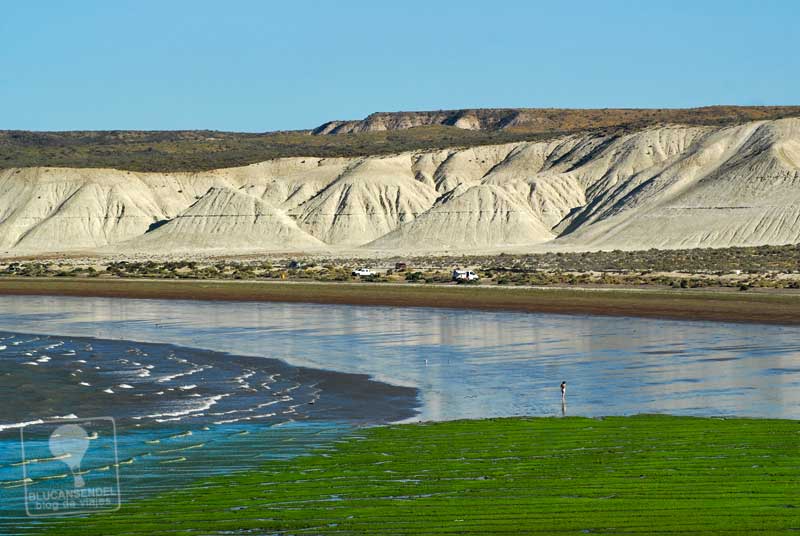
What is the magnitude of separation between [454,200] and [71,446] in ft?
368

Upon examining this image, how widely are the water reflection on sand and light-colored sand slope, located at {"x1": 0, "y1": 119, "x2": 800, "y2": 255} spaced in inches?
2480

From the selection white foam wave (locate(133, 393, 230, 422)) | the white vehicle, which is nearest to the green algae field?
white foam wave (locate(133, 393, 230, 422))

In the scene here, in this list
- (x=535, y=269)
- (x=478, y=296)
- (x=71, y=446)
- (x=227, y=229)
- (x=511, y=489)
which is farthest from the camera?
(x=227, y=229)

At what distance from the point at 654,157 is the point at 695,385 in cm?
11705

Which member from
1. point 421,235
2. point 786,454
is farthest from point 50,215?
point 786,454

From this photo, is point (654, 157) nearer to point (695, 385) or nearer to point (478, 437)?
point (695, 385)

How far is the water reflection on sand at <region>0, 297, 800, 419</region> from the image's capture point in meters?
27.0

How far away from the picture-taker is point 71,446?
22062 millimetres

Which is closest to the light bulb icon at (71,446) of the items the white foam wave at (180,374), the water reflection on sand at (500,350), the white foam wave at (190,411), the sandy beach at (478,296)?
the white foam wave at (190,411)

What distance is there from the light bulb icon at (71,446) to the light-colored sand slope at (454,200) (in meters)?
90.4

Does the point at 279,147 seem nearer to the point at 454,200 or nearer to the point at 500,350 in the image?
the point at 454,200

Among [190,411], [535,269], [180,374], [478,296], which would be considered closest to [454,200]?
[535,269]

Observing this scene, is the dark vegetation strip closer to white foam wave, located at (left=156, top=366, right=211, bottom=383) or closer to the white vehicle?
the white vehicle

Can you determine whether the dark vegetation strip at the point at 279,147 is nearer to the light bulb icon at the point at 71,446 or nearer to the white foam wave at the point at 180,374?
the white foam wave at the point at 180,374
